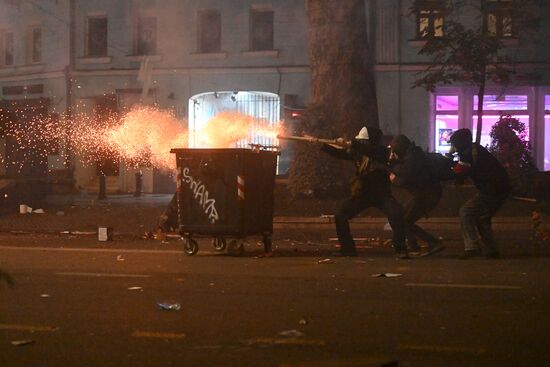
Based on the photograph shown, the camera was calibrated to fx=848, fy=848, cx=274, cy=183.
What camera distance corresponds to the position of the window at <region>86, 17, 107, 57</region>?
89.2ft

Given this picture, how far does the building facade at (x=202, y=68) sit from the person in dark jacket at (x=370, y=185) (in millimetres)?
12698

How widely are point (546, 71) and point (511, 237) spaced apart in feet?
37.8

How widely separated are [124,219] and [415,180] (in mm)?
7783

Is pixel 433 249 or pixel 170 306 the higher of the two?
pixel 433 249

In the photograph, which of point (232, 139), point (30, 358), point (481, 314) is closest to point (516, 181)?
point (232, 139)

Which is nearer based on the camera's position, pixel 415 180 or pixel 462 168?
pixel 462 168

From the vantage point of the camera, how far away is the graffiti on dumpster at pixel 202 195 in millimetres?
11914

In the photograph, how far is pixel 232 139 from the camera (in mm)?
16016

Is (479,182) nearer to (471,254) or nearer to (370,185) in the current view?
(471,254)

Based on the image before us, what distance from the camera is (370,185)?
1153 cm

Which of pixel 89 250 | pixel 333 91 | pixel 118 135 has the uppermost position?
pixel 333 91

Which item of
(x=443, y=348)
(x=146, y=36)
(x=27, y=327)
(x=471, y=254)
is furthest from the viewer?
(x=146, y=36)

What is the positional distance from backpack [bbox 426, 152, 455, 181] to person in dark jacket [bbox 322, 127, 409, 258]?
633 mm

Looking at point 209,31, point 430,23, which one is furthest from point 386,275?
point 209,31
